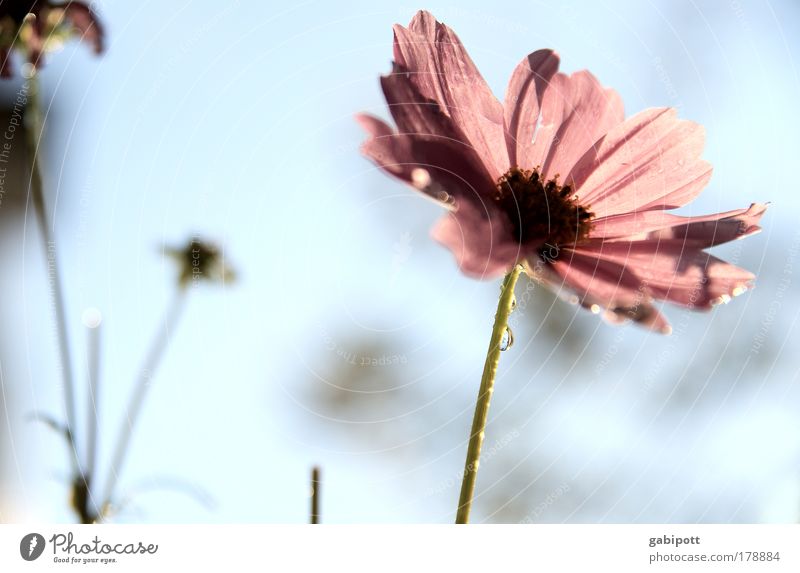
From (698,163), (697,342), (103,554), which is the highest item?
(697,342)

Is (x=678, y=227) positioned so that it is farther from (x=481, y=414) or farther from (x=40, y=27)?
(x=40, y=27)

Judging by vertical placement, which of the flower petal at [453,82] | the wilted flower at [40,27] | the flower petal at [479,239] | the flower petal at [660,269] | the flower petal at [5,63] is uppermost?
the wilted flower at [40,27]

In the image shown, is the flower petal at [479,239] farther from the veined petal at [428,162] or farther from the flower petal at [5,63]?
the flower petal at [5,63]

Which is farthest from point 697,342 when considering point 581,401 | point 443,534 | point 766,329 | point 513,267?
point 513,267

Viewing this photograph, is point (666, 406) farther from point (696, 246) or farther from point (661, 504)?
point (696, 246)

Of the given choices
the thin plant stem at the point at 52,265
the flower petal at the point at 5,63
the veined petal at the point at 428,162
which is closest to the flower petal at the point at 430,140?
the veined petal at the point at 428,162

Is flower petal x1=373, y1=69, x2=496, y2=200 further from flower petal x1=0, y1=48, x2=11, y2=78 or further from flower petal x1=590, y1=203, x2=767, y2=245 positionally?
flower petal x1=0, y1=48, x2=11, y2=78

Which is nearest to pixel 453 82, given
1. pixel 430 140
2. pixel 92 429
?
pixel 430 140
